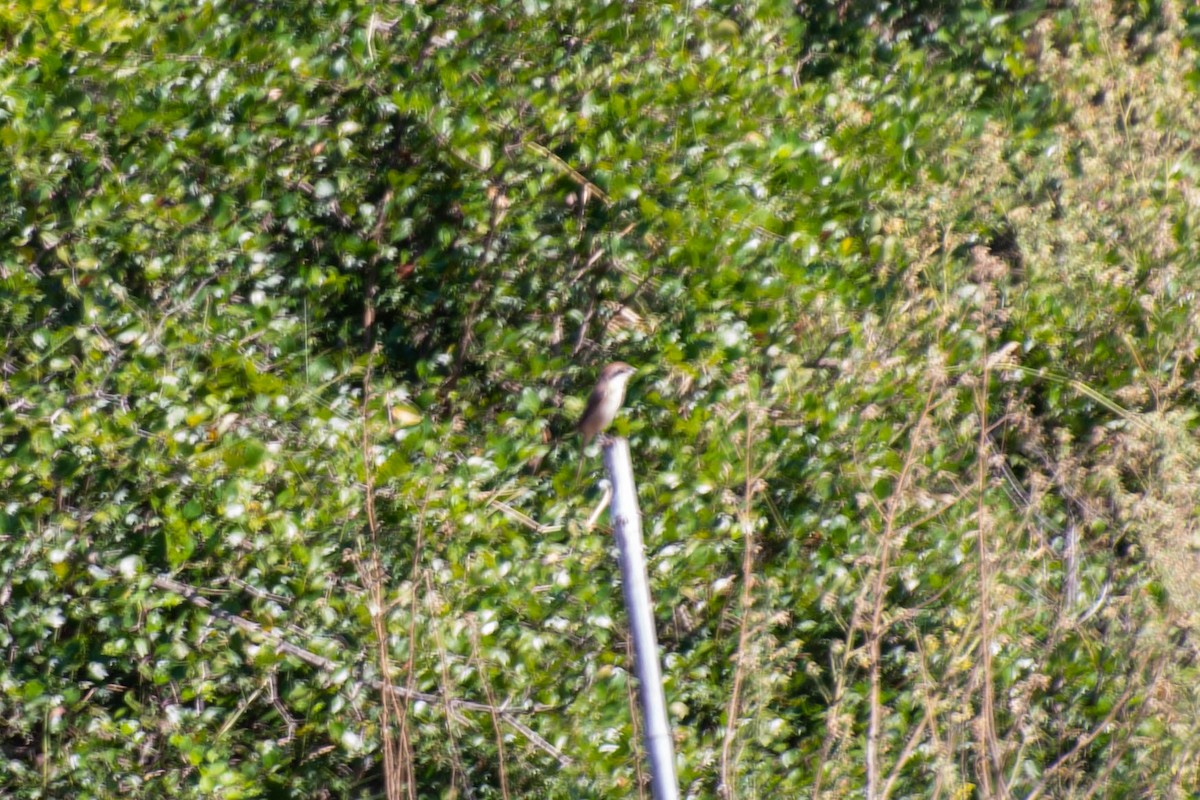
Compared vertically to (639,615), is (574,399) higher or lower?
higher

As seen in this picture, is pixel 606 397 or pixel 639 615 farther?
pixel 606 397

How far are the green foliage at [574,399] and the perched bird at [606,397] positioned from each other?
0.22 metres

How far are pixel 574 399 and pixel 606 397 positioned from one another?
0.30m

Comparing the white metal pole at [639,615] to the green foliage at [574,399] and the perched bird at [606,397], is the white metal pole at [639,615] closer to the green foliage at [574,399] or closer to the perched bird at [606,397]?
the green foliage at [574,399]

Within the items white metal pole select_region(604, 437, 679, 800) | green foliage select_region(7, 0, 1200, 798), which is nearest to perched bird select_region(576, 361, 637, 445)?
green foliage select_region(7, 0, 1200, 798)

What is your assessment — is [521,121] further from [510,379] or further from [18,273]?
[18,273]

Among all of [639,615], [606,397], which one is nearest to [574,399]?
[606,397]

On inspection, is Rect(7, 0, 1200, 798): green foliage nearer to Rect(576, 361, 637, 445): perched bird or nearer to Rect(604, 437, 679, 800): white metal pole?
Rect(576, 361, 637, 445): perched bird

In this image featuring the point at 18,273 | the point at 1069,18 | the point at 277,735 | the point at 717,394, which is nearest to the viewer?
the point at 18,273

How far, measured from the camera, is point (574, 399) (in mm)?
3738

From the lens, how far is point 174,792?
133 inches

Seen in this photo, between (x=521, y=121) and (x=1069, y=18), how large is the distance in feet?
6.97

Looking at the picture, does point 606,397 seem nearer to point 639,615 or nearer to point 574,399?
point 574,399

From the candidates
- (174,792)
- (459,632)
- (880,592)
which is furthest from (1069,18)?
(174,792)
